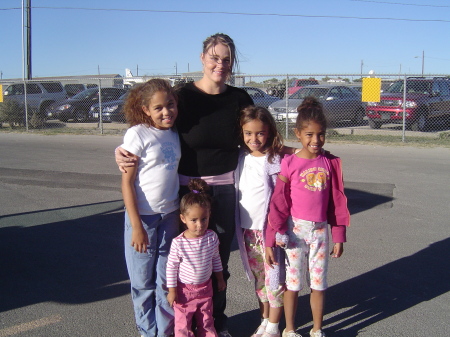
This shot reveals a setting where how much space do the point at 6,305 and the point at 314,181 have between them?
263cm

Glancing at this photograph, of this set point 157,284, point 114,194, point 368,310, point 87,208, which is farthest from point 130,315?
point 114,194

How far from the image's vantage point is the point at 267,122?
307 cm

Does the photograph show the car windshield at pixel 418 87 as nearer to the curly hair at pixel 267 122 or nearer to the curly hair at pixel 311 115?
the curly hair at pixel 311 115

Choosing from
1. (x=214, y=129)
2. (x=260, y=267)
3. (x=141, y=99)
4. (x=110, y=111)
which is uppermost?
(x=110, y=111)

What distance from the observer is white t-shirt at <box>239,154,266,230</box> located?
314 centimetres

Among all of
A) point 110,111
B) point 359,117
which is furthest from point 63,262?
point 359,117

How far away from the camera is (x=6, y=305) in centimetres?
377

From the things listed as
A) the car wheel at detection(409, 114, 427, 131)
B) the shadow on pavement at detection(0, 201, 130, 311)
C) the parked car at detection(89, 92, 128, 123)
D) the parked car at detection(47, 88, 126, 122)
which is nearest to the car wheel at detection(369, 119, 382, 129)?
the car wheel at detection(409, 114, 427, 131)

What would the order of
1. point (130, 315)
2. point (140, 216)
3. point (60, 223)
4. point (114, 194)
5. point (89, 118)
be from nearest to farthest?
point (140, 216) → point (130, 315) → point (60, 223) → point (114, 194) → point (89, 118)

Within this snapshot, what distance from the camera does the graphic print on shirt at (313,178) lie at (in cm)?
305

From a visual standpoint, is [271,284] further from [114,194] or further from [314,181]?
[114,194]

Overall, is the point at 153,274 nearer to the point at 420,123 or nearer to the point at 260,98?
the point at 420,123

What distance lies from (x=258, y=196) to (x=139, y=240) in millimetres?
835

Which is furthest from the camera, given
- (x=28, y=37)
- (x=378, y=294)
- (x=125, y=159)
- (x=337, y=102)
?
(x=28, y=37)
